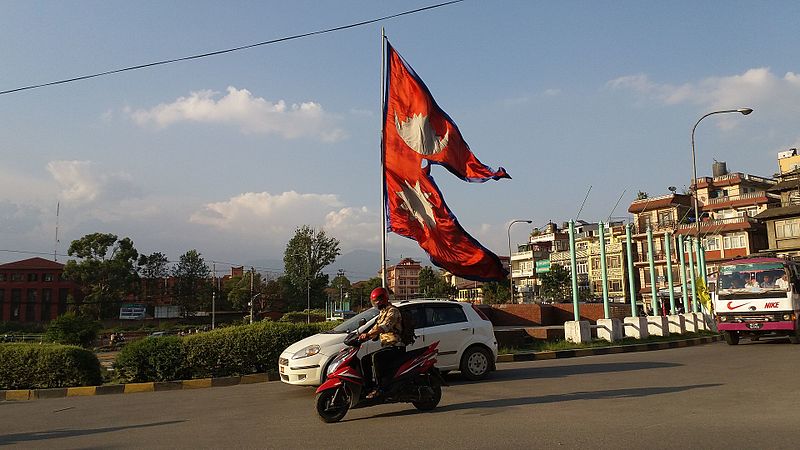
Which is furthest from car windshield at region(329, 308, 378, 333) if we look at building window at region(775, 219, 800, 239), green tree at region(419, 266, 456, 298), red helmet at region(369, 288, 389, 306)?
green tree at region(419, 266, 456, 298)

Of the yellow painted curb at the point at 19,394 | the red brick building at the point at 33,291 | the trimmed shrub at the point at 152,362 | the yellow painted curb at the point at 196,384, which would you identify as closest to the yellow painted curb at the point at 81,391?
the yellow painted curb at the point at 19,394

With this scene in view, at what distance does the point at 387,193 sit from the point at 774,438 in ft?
33.3

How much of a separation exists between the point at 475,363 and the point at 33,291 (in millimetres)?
83416

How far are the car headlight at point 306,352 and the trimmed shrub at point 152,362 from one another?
4328mm

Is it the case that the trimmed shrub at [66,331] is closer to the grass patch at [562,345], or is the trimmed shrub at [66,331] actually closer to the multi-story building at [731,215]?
the grass patch at [562,345]

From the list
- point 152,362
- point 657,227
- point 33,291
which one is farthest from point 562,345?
point 33,291

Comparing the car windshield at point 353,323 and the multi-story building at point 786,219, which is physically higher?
the multi-story building at point 786,219

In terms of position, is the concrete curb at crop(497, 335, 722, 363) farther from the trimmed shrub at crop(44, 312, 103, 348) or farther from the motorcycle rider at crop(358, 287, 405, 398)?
the trimmed shrub at crop(44, 312, 103, 348)

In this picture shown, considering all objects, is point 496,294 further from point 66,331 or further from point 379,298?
point 379,298

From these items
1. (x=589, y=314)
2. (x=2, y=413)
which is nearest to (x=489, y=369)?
(x=2, y=413)

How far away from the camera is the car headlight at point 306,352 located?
998 centimetres

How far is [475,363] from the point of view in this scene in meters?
11.4

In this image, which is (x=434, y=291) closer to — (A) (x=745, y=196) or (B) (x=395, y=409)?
(A) (x=745, y=196)

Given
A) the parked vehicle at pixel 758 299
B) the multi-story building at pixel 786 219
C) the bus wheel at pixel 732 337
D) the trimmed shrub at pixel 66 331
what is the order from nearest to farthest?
the parked vehicle at pixel 758 299, the bus wheel at pixel 732 337, the trimmed shrub at pixel 66 331, the multi-story building at pixel 786 219
